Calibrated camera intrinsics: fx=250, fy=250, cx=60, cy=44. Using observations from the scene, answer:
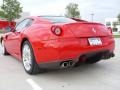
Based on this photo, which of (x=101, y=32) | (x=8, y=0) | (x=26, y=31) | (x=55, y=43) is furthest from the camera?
(x=8, y=0)

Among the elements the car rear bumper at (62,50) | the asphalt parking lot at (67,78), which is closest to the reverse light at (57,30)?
the car rear bumper at (62,50)

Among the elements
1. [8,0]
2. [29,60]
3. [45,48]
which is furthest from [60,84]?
[8,0]

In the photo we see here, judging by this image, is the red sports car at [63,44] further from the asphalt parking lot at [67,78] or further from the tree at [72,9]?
the tree at [72,9]

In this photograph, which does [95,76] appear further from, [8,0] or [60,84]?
[8,0]

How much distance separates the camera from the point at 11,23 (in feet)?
192

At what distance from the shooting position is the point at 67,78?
4.95 m

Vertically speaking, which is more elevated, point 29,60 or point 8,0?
point 8,0

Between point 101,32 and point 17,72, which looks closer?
point 101,32

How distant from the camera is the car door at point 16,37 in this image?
587 centimetres

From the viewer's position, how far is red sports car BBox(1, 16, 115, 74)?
14.8ft

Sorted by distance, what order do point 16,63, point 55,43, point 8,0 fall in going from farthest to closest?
point 8,0 → point 16,63 → point 55,43

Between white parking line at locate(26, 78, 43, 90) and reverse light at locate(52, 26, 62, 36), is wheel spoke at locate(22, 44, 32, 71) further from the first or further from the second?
reverse light at locate(52, 26, 62, 36)

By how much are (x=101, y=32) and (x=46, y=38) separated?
3.85 feet

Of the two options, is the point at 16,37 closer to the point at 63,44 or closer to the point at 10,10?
the point at 63,44
